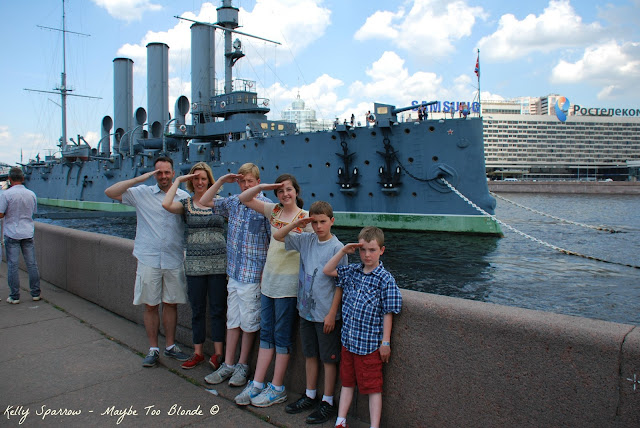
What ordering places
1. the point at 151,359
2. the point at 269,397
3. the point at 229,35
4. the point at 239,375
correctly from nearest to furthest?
the point at 269,397, the point at 239,375, the point at 151,359, the point at 229,35

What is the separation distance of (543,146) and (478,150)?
122607 millimetres

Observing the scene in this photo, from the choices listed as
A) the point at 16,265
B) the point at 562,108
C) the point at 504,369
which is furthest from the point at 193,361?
the point at 562,108

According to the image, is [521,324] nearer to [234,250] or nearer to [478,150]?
[234,250]

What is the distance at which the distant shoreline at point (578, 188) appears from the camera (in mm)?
63562

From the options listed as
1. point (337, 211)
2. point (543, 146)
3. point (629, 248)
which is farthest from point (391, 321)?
point (543, 146)

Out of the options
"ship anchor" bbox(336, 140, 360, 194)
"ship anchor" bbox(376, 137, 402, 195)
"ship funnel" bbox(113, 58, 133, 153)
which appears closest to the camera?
"ship anchor" bbox(376, 137, 402, 195)

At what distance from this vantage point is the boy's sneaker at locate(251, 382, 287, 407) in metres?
3.52

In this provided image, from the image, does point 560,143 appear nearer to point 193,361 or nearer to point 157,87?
point 157,87

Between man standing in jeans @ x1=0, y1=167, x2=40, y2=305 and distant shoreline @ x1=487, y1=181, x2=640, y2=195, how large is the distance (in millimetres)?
69088

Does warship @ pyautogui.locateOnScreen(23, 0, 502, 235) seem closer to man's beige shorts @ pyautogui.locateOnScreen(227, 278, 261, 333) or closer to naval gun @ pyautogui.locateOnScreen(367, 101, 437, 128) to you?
naval gun @ pyautogui.locateOnScreen(367, 101, 437, 128)

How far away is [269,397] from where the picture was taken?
11.7ft

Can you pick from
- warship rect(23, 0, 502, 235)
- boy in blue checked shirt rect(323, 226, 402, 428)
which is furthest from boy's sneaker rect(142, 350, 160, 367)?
warship rect(23, 0, 502, 235)

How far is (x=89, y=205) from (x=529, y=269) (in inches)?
1582

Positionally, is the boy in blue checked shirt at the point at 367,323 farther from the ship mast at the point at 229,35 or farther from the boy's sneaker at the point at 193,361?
the ship mast at the point at 229,35
